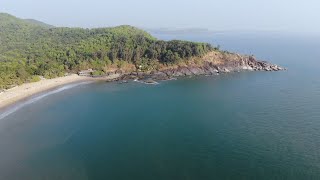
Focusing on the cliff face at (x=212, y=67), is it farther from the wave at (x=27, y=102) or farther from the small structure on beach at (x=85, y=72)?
the wave at (x=27, y=102)

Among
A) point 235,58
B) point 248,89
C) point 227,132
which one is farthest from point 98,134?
point 235,58

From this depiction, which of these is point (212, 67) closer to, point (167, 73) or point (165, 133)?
point (167, 73)

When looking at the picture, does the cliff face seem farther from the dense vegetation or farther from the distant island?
the dense vegetation

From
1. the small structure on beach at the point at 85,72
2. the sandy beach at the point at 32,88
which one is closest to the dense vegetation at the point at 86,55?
the small structure on beach at the point at 85,72

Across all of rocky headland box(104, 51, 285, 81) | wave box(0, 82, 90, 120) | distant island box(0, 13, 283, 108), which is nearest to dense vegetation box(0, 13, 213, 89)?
distant island box(0, 13, 283, 108)

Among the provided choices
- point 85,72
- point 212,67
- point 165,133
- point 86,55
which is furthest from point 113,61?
point 165,133

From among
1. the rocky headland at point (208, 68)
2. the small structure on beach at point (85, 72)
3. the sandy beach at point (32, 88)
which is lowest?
the sandy beach at point (32, 88)
